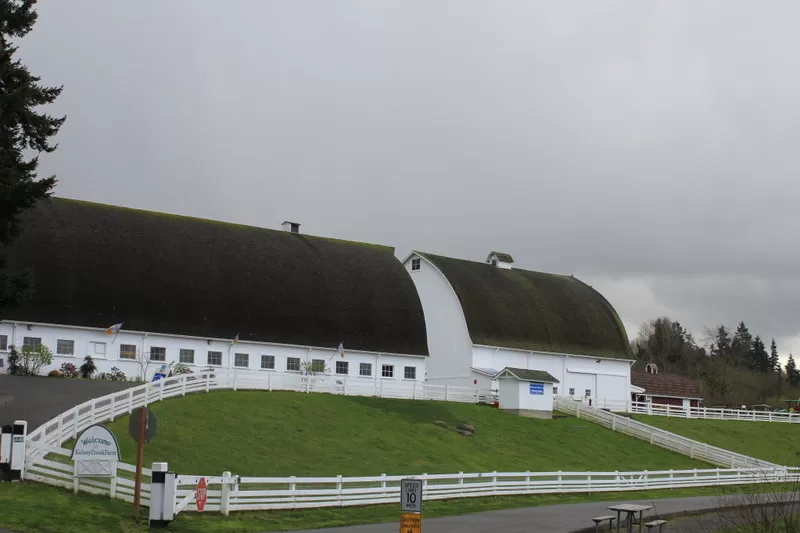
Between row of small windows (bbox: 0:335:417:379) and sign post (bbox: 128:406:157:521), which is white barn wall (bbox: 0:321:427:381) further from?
sign post (bbox: 128:406:157:521)

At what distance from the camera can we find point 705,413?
6275cm

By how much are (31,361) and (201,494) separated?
22259mm

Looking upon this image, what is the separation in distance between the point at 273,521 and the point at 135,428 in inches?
165

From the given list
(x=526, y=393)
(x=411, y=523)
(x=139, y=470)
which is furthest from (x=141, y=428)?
(x=526, y=393)

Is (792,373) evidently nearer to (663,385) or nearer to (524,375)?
(663,385)

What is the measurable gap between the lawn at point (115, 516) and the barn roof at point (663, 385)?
4899cm

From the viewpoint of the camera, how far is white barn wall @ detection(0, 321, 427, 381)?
140 feet

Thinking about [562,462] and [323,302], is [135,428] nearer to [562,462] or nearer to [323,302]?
[562,462]

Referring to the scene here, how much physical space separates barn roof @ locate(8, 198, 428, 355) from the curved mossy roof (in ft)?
18.1

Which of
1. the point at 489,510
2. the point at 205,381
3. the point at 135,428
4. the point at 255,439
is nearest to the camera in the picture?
the point at 135,428

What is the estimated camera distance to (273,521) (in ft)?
72.2

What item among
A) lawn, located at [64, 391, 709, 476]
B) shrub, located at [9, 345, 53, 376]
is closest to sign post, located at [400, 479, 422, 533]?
lawn, located at [64, 391, 709, 476]

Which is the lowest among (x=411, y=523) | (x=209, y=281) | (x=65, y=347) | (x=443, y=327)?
(x=411, y=523)

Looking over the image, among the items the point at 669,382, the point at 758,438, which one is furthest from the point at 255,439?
the point at 669,382
